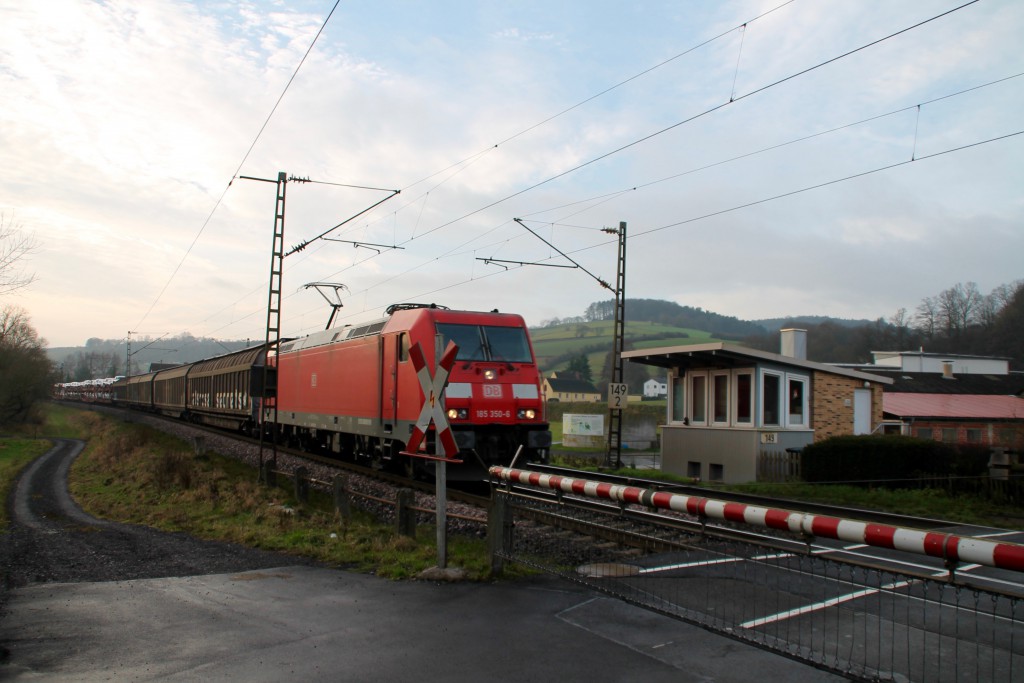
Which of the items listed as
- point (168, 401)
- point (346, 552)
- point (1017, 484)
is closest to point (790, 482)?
point (1017, 484)

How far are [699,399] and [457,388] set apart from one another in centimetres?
1098

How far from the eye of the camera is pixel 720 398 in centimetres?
2272

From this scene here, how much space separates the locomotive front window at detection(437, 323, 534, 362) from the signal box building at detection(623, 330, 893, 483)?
677 cm

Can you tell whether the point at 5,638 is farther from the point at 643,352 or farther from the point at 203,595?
the point at 643,352

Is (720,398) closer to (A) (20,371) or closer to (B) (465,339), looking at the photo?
(B) (465,339)

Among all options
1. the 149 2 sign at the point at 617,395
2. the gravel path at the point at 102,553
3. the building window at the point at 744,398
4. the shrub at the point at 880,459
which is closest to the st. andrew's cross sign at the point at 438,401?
the gravel path at the point at 102,553

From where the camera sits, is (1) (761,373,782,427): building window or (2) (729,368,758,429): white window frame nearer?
(2) (729,368,758,429): white window frame

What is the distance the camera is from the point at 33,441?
124ft

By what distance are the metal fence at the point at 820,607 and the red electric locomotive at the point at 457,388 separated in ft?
26.2

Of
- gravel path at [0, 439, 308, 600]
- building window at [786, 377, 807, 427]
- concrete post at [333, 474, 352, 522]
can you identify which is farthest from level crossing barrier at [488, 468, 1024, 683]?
building window at [786, 377, 807, 427]

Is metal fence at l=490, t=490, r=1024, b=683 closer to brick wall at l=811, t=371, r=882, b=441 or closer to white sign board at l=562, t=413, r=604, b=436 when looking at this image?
brick wall at l=811, t=371, r=882, b=441

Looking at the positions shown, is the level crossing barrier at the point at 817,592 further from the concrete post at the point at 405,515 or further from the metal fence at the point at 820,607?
the concrete post at the point at 405,515

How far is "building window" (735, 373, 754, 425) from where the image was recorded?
21.3 m

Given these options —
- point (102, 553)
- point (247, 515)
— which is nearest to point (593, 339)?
point (247, 515)
